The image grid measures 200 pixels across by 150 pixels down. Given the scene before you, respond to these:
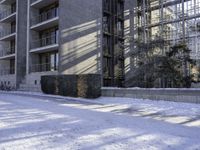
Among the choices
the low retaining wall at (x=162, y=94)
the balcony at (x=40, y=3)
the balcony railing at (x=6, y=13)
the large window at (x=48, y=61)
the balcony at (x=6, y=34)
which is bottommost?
the low retaining wall at (x=162, y=94)

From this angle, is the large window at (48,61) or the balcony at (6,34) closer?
the large window at (48,61)

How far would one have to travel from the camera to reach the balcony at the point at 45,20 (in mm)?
30270

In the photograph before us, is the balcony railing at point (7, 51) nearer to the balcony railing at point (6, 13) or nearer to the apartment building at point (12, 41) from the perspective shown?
the apartment building at point (12, 41)

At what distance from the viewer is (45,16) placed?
1298 inches

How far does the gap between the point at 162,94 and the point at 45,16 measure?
20634 mm

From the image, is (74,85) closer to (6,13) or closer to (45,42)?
(45,42)

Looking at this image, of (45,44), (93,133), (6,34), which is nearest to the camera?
(93,133)

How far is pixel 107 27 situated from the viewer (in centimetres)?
3478

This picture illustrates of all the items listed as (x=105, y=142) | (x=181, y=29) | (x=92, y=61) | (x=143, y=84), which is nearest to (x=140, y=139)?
(x=105, y=142)

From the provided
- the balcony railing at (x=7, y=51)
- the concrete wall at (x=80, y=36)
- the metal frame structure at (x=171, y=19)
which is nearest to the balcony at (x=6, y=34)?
the balcony railing at (x=7, y=51)

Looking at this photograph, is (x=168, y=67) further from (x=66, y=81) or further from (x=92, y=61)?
(x=92, y=61)

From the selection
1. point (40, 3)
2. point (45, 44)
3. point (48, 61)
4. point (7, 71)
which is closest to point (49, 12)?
point (40, 3)

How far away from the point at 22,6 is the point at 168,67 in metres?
21.9

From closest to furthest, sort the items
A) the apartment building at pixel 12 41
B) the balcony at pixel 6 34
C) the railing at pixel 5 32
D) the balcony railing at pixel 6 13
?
the apartment building at pixel 12 41 → the balcony at pixel 6 34 → the balcony railing at pixel 6 13 → the railing at pixel 5 32
